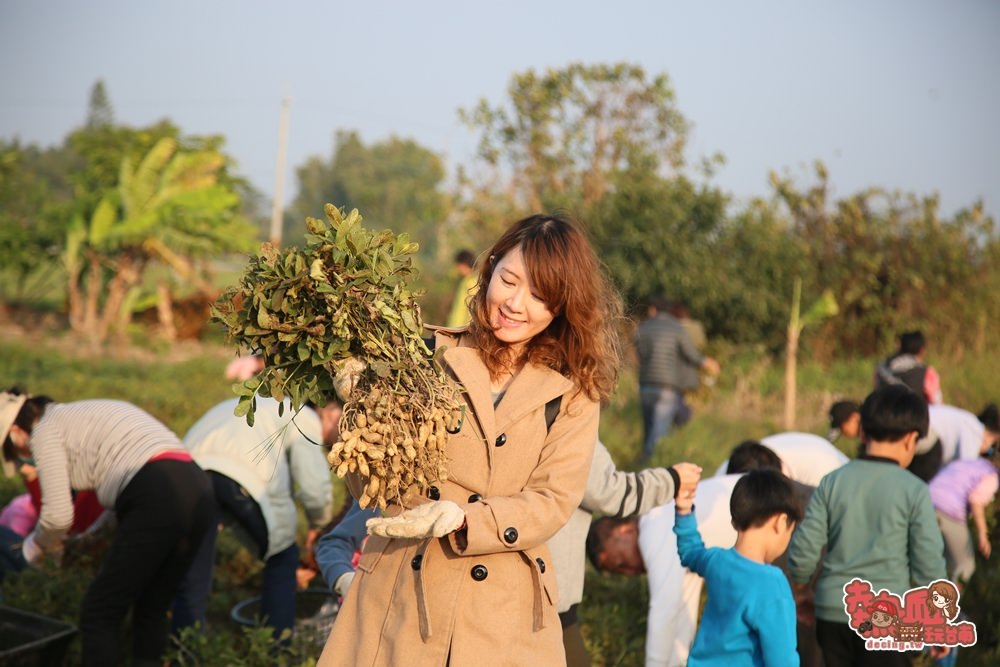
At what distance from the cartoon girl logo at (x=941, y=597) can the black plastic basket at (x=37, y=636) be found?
12.1 feet

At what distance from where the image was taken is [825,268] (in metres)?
18.4

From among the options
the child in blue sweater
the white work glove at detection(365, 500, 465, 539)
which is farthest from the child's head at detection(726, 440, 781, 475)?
the white work glove at detection(365, 500, 465, 539)

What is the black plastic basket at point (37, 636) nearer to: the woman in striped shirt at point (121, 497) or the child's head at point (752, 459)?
the woman in striped shirt at point (121, 497)

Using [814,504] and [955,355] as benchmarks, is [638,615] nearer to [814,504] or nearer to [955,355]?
[814,504]

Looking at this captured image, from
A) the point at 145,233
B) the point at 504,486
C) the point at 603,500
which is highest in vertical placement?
the point at 145,233

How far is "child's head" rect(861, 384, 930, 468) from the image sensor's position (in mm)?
4027

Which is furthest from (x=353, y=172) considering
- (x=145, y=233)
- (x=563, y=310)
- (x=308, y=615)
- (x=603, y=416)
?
(x=563, y=310)

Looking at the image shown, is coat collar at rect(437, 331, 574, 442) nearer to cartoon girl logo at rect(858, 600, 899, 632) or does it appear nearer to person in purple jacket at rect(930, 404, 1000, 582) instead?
cartoon girl logo at rect(858, 600, 899, 632)

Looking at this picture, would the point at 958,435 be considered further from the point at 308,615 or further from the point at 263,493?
the point at 263,493

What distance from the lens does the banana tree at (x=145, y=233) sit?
18.8m

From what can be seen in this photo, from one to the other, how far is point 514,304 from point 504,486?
17.8 inches

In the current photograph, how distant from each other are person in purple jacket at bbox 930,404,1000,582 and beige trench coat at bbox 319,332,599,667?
3.72m

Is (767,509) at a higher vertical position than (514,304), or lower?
lower

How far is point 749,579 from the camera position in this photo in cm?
343
